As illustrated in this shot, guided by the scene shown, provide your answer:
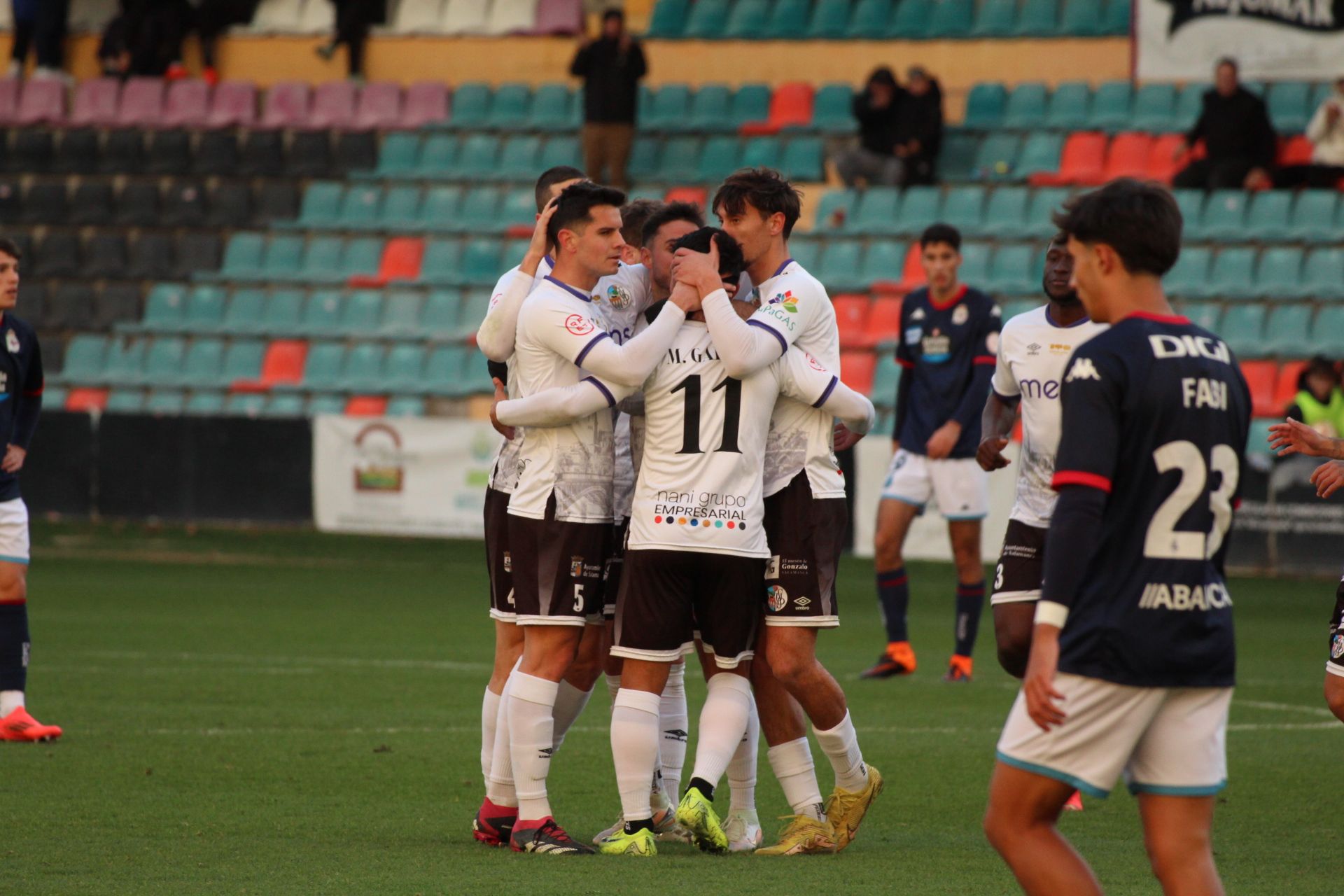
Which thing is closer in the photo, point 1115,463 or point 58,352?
point 1115,463

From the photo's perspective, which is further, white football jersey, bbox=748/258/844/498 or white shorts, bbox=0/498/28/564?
white shorts, bbox=0/498/28/564

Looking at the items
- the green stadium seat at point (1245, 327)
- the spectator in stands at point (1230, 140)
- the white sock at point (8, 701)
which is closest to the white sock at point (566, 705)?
the white sock at point (8, 701)

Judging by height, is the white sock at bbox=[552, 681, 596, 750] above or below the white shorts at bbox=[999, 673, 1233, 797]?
below

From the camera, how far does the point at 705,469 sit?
229 inches

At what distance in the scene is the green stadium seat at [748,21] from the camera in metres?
23.0

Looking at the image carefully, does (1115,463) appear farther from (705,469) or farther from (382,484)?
(382,484)

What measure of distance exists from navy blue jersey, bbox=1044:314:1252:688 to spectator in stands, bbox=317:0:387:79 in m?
21.5

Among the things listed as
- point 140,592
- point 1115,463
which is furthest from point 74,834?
point 140,592

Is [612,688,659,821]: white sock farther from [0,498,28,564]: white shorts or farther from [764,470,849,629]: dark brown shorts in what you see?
[0,498,28,564]: white shorts

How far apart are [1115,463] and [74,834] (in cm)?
382

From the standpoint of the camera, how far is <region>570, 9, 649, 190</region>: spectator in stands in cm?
2062

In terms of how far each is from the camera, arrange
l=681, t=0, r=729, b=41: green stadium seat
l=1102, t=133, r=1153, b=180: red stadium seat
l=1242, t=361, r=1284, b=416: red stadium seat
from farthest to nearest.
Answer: l=681, t=0, r=729, b=41: green stadium seat → l=1102, t=133, r=1153, b=180: red stadium seat → l=1242, t=361, r=1284, b=416: red stadium seat

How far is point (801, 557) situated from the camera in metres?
6.08

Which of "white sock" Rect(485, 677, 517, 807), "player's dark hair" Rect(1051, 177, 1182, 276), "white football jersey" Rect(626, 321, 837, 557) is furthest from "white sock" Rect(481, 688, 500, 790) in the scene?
"player's dark hair" Rect(1051, 177, 1182, 276)
